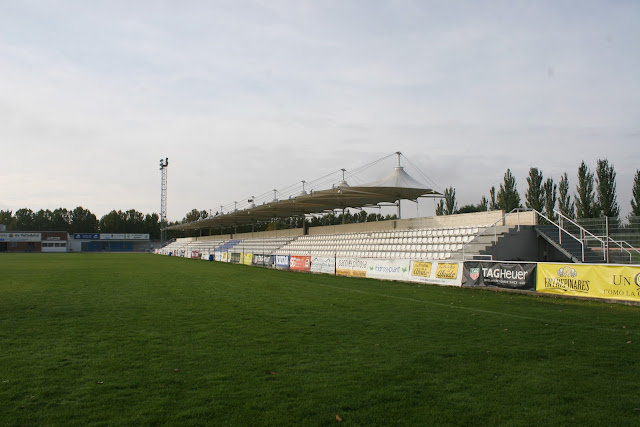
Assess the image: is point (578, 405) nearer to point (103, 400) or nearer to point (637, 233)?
point (103, 400)

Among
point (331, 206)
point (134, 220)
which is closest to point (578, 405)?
point (331, 206)

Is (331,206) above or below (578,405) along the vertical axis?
above

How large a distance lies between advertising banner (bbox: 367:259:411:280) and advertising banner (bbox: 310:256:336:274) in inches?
127

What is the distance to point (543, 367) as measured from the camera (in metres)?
6.62

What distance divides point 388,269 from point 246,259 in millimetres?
19494

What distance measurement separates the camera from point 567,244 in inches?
856

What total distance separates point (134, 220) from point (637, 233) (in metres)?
132

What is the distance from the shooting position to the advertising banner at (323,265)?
26367 mm

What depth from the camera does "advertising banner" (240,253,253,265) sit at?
3803cm

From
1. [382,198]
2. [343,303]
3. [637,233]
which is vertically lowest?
[343,303]

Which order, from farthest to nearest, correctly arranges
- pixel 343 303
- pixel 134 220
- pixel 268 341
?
1. pixel 134 220
2. pixel 343 303
3. pixel 268 341

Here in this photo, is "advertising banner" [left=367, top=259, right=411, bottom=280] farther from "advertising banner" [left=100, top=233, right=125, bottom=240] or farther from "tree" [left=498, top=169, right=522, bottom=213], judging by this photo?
"advertising banner" [left=100, top=233, right=125, bottom=240]

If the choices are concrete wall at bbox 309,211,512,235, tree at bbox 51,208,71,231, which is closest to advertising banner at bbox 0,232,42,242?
tree at bbox 51,208,71,231

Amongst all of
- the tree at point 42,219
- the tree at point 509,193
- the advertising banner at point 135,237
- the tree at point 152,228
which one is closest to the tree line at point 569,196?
the tree at point 509,193
